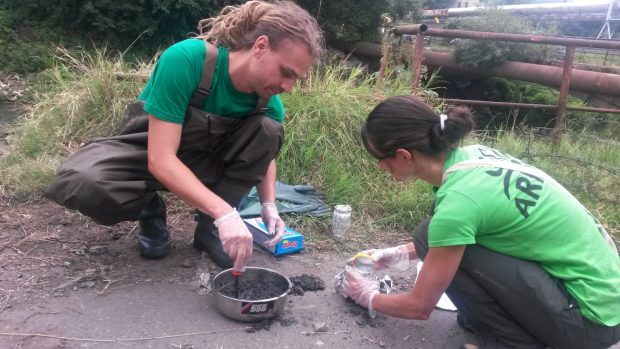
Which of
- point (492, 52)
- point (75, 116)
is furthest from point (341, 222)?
point (492, 52)

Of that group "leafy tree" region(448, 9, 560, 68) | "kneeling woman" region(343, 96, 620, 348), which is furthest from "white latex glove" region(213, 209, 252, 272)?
Result: "leafy tree" region(448, 9, 560, 68)

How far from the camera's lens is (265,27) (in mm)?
2123

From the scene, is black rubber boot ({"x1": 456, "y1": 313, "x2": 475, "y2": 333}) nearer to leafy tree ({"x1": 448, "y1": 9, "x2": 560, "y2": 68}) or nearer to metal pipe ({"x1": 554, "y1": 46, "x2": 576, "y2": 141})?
metal pipe ({"x1": 554, "y1": 46, "x2": 576, "y2": 141})

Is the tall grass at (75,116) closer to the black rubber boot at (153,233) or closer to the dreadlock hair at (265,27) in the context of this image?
the black rubber boot at (153,233)

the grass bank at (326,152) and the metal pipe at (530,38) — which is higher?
the metal pipe at (530,38)

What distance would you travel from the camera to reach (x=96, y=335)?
2.00 metres

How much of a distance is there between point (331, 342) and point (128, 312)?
0.84m

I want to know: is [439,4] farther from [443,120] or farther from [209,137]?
[443,120]

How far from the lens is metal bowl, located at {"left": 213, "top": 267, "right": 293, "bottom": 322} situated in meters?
2.11

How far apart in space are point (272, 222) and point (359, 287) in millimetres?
553

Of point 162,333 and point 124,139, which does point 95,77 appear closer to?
point 124,139

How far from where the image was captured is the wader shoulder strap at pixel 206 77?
7.28 ft

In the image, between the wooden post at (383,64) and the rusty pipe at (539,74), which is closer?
the wooden post at (383,64)

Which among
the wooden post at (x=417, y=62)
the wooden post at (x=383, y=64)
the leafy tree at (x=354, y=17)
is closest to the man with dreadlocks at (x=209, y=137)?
the wooden post at (x=383, y=64)
